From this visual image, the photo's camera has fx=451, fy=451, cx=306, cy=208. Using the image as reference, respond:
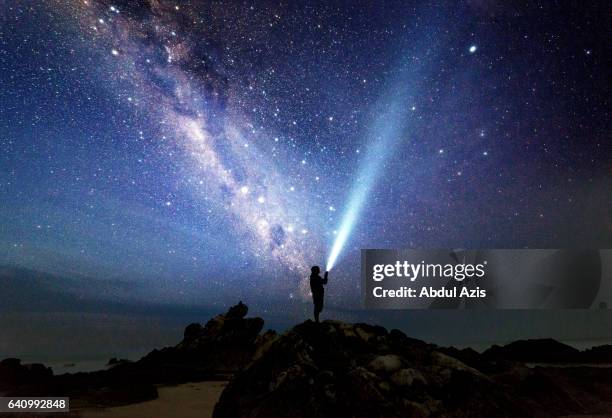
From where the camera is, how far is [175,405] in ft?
75.4

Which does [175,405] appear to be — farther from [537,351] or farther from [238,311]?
[537,351]

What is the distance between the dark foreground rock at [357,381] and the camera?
12.5m

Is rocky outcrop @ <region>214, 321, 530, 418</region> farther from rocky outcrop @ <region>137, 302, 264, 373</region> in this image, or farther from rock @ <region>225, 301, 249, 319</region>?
rock @ <region>225, 301, 249, 319</region>

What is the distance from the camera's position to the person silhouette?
15.1m

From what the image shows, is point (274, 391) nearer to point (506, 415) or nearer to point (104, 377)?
point (506, 415)

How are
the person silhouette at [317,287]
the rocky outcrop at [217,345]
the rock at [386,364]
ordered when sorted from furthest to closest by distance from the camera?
the rocky outcrop at [217,345] < the person silhouette at [317,287] < the rock at [386,364]

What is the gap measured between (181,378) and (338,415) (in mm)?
22306

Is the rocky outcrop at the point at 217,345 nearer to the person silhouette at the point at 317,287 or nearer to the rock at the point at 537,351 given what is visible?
the person silhouette at the point at 317,287

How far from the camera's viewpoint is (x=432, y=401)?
1263cm

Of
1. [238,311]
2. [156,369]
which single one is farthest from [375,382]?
[156,369]

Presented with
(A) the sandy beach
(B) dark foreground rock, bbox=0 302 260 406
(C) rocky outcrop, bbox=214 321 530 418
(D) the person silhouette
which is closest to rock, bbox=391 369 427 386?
(C) rocky outcrop, bbox=214 321 530 418

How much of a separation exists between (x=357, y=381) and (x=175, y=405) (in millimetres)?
14056

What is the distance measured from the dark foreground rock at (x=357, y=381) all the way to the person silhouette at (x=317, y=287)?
0.57m

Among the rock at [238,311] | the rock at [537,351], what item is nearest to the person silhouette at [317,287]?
the rock at [238,311]
